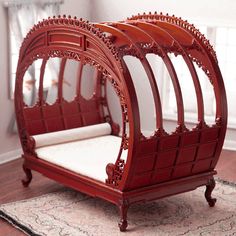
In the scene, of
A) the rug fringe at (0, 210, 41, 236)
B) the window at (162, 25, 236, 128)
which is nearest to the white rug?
the rug fringe at (0, 210, 41, 236)

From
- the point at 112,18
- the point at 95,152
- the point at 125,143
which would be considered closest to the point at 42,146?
the point at 95,152

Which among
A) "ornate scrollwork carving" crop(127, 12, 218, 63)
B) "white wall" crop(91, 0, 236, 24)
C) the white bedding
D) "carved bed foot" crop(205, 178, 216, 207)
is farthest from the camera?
"white wall" crop(91, 0, 236, 24)

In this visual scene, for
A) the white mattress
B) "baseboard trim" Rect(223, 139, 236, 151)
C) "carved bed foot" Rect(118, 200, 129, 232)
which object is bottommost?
"baseboard trim" Rect(223, 139, 236, 151)

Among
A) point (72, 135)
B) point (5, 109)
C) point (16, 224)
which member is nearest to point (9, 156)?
point (5, 109)

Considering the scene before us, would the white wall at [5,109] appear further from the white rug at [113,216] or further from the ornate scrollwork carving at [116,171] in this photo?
the ornate scrollwork carving at [116,171]

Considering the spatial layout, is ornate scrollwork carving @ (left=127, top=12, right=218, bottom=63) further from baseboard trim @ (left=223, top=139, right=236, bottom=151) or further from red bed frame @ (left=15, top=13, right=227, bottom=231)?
baseboard trim @ (left=223, top=139, right=236, bottom=151)

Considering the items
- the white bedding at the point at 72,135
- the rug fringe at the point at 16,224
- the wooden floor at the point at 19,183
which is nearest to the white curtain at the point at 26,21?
the wooden floor at the point at 19,183

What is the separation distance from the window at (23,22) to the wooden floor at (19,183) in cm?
73

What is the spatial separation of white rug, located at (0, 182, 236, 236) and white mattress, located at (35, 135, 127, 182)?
0.29 meters

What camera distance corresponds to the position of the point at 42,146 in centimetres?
496

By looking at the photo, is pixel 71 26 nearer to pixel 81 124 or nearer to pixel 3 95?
pixel 81 124

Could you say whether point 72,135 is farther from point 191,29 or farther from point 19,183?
point 191,29

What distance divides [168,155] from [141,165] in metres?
0.23

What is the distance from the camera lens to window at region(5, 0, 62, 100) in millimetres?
5652
